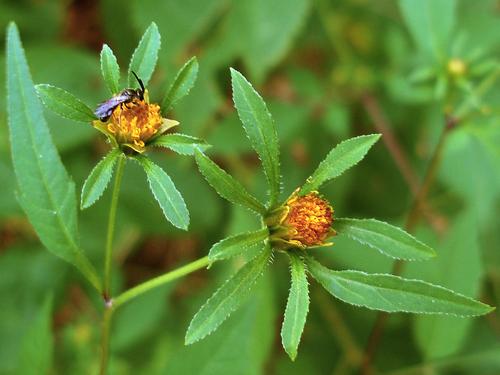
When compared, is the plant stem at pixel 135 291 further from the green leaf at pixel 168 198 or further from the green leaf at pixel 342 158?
the green leaf at pixel 342 158

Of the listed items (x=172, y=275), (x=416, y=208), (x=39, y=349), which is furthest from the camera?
(x=416, y=208)

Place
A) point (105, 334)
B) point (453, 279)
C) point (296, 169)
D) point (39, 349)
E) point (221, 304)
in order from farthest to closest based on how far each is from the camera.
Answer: point (296, 169), point (453, 279), point (39, 349), point (105, 334), point (221, 304)

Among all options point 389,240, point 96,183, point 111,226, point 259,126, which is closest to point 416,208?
point 389,240

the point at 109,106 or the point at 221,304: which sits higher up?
the point at 109,106

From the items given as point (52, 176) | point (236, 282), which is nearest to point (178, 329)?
point (52, 176)

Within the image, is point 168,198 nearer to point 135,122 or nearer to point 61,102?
point 135,122

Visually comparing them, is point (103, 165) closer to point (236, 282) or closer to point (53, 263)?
point (236, 282)

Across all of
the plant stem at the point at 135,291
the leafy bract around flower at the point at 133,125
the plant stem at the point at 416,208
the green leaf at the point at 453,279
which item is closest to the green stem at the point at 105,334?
the plant stem at the point at 135,291
